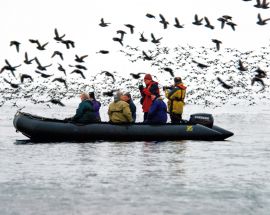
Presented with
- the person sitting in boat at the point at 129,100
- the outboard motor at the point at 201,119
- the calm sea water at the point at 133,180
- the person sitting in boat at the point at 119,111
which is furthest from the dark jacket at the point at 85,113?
the outboard motor at the point at 201,119

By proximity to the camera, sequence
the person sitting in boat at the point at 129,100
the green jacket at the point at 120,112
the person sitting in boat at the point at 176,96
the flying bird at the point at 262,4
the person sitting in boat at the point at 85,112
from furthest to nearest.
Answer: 1. the person sitting in boat at the point at 176,96
2. the person sitting in boat at the point at 129,100
3. the person sitting in boat at the point at 85,112
4. the green jacket at the point at 120,112
5. the flying bird at the point at 262,4

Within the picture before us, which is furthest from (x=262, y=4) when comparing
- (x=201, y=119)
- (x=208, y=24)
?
(x=201, y=119)

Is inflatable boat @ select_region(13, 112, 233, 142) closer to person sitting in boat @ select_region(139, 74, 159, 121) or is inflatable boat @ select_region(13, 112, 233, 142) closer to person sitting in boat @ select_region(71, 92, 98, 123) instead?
person sitting in boat @ select_region(71, 92, 98, 123)

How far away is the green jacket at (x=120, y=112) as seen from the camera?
82.2 feet

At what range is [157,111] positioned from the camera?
2519cm

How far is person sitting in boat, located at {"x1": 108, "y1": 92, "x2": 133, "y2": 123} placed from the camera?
2505 cm

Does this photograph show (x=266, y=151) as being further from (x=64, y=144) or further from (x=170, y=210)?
(x=170, y=210)

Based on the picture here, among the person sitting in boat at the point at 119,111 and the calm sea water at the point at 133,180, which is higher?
the person sitting in boat at the point at 119,111

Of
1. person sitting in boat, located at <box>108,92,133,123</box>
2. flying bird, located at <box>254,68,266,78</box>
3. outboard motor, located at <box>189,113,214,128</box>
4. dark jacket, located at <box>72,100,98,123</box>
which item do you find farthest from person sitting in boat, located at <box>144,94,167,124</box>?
flying bird, located at <box>254,68,266,78</box>

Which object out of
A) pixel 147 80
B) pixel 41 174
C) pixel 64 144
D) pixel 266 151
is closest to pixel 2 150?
pixel 64 144

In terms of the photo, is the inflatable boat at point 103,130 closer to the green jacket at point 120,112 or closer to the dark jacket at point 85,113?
the green jacket at point 120,112

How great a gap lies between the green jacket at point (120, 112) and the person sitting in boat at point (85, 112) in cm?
81

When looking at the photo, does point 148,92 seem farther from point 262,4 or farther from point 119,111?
point 262,4

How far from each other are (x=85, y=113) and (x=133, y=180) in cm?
1054
